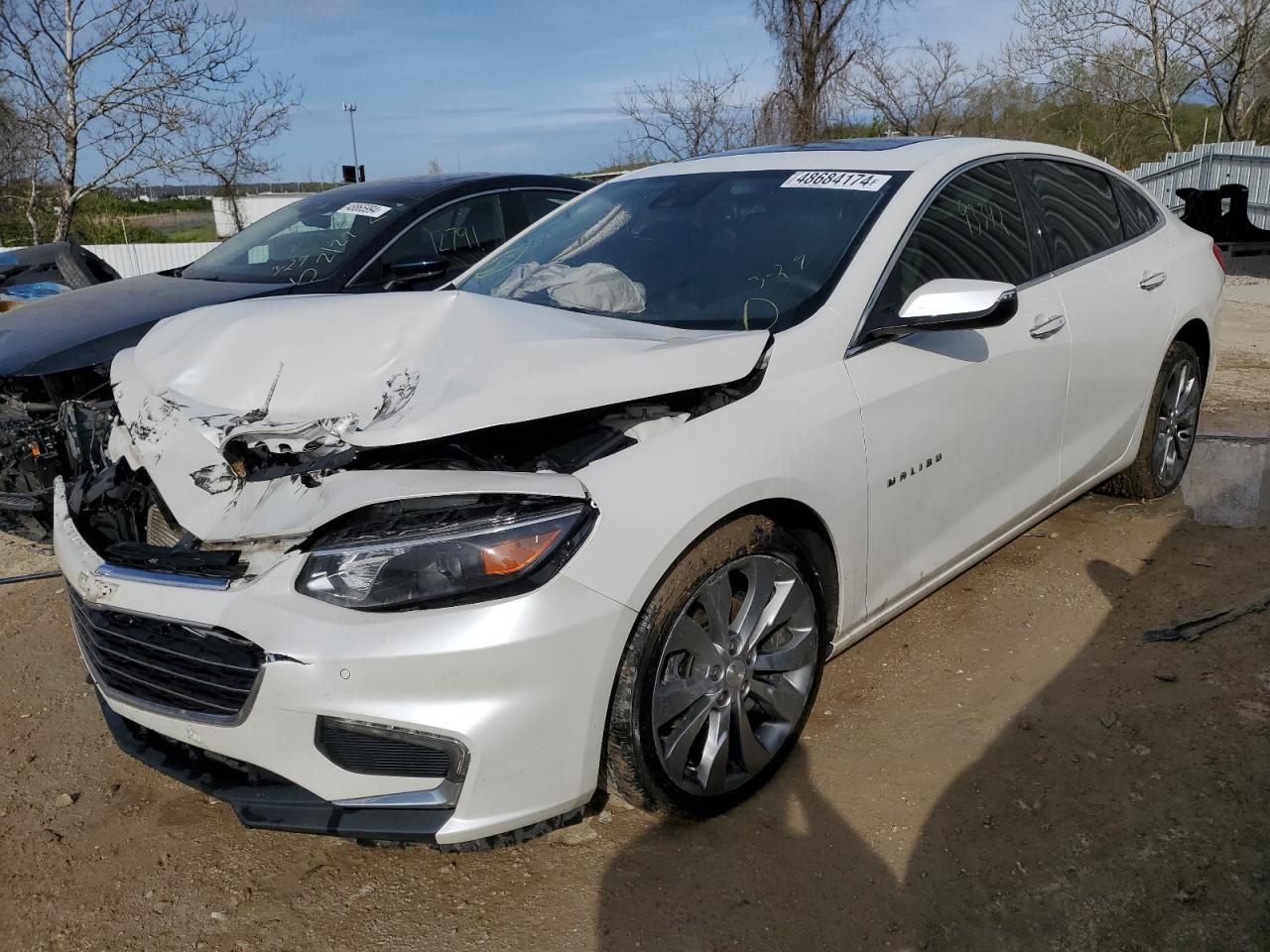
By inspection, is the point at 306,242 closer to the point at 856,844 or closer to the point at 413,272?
the point at 413,272

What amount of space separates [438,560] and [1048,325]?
2410 mm

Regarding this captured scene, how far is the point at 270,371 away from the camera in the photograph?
2645mm

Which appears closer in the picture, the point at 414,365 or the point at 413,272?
the point at 414,365

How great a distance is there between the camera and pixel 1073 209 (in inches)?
156

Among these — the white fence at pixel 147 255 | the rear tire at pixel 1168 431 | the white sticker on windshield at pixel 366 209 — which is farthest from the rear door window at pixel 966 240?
the white fence at pixel 147 255

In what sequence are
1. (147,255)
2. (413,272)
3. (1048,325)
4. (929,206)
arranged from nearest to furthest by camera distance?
(929,206) → (1048,325) → (413,272) → (147,255)

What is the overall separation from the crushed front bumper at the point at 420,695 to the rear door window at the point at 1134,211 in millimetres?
3214

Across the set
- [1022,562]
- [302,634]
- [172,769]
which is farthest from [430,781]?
[1022,562]

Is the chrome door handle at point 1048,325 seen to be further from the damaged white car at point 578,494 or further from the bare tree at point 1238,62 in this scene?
the bare tree at point 1238,62

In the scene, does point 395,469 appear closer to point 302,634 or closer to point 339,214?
point 302,634

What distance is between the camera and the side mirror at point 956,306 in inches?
108

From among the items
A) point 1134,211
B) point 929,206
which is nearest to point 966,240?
point 929,206

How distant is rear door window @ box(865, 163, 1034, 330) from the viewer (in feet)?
10.0

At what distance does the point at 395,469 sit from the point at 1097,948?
182 cm
